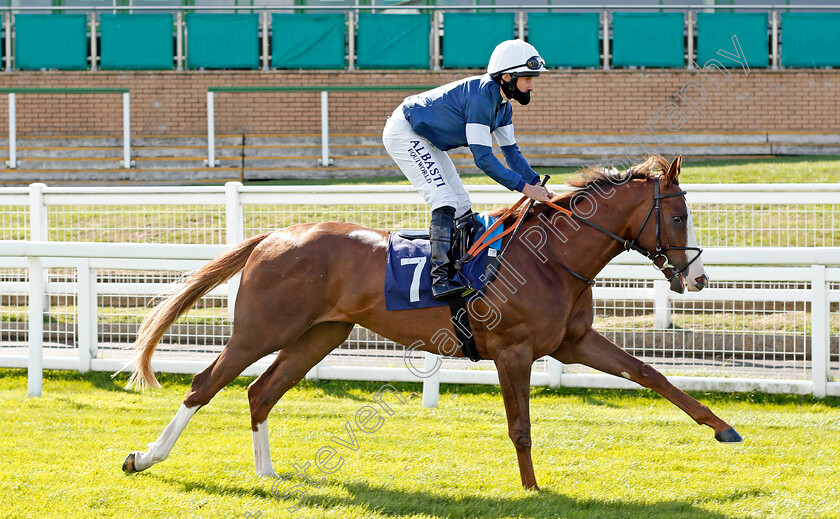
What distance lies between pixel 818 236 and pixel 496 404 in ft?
13.2

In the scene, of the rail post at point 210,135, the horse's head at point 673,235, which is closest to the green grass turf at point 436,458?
the horse's head at point 673,235

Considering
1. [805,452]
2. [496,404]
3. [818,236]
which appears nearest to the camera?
[805,452]

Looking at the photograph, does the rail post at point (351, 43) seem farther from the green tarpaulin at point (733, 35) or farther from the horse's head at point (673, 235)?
the horse's head at point (673, 235)

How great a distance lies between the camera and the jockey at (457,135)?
432 cm

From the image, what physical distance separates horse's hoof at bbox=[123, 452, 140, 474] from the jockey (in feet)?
5.63

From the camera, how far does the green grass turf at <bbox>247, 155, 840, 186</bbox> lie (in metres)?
11.5

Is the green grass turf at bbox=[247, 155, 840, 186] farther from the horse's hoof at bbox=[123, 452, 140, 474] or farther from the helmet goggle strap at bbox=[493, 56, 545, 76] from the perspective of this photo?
the horse's hoof at bbox=[123, 452, 140, 474]

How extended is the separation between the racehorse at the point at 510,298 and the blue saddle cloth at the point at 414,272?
0.15 feet

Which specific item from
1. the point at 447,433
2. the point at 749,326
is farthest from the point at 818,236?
the point at 447,433

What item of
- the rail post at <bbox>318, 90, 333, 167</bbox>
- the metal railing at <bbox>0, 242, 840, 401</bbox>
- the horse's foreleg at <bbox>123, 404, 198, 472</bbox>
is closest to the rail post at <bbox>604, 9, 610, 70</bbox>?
the rail post at <bbox>318, 90, 333, 167</bbox>

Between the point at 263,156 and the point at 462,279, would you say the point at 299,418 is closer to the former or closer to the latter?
the point at 462,279

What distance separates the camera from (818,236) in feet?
27.5

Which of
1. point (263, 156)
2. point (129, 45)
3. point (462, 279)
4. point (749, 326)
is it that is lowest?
point (749, 326)

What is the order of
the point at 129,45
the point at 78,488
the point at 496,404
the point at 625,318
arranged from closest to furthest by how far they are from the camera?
1. the point at 78,488
2. the point at 496,404
3. the point at 625,318
4. the point at 129,45
